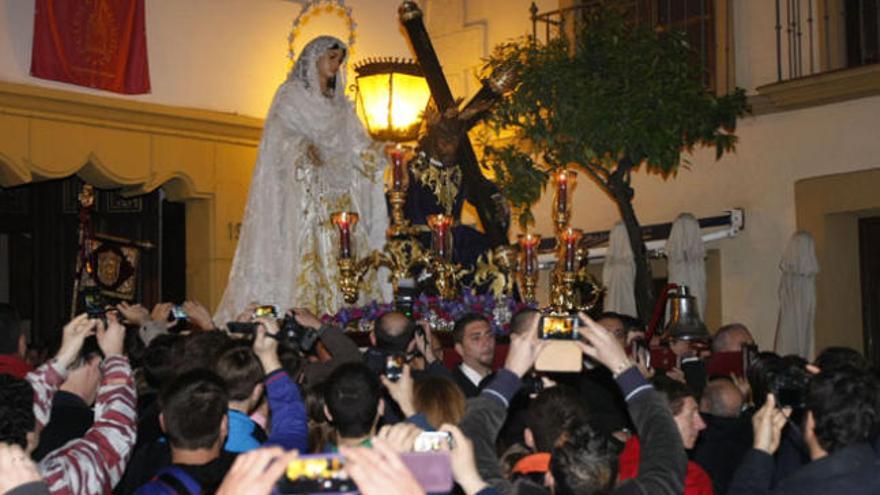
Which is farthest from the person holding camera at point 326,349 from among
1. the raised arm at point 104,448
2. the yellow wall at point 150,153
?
the yellow wall at point 150,153

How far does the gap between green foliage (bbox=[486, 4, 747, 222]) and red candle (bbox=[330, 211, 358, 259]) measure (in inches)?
138

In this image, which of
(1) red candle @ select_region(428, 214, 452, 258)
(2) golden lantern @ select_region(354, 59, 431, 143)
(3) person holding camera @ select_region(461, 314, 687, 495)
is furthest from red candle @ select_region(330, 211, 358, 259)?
(3) person holding camera @ select_region(461, 314, 687, 495)

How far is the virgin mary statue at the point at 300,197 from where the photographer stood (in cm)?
1027

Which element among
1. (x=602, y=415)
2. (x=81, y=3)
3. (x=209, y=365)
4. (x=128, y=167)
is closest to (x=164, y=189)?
(x=128, y=167)

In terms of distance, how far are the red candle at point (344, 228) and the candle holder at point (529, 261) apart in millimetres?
1129

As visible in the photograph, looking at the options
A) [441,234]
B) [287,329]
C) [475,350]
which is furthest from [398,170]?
[287,329]

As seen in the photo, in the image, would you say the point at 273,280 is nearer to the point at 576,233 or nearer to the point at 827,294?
the point at 576,233

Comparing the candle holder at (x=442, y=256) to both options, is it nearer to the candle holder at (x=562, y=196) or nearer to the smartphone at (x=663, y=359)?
the candle holder at (x=562, y=196)

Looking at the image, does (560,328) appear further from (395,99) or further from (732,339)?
(395,99)

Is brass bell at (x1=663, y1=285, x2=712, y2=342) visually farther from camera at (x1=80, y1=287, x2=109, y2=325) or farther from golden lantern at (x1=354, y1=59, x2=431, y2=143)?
camera at (x1=80, y1=287, x2=109, y2=325)

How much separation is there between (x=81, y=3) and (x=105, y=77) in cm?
67

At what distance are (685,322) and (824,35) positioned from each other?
5249mm

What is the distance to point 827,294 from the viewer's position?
1388cm

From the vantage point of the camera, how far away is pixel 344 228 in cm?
913
